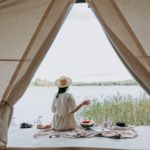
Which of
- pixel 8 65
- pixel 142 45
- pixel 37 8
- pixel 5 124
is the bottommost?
pixel 5 124

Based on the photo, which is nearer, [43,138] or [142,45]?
[142,45]

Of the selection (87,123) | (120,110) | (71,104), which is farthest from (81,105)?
(120,110)

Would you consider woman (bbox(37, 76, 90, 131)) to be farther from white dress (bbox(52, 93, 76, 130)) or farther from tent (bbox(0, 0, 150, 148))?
tent (bbox(0, 0, 150, 148))

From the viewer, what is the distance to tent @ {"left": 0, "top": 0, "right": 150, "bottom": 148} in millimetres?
2576

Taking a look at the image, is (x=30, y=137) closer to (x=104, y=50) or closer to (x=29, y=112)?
(x=29, y=112)

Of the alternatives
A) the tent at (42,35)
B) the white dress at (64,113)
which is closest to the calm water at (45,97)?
the white dress at (64,113)

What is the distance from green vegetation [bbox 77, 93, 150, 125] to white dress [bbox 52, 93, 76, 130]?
0.83ft

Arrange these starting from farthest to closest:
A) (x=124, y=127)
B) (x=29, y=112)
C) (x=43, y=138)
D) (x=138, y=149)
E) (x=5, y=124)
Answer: (x=29, y=112) → (x=124, y=127) → (x=43, y=138) → (x=5, y=124) → (x=138, y=149)

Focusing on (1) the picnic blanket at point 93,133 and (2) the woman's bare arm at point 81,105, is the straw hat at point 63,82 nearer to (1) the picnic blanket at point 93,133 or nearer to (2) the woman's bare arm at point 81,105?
(2) the woman's bare arm at point 81,105

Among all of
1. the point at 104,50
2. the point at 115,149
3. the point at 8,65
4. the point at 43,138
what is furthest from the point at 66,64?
the point at 115,149

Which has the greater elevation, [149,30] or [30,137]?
[149,30]

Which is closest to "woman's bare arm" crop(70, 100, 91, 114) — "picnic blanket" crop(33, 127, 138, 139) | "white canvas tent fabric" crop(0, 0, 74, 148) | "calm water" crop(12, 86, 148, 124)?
"calm water" crop(12, 86, 148, 124)

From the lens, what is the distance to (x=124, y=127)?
304cm

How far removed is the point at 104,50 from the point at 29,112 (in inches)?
44.9
